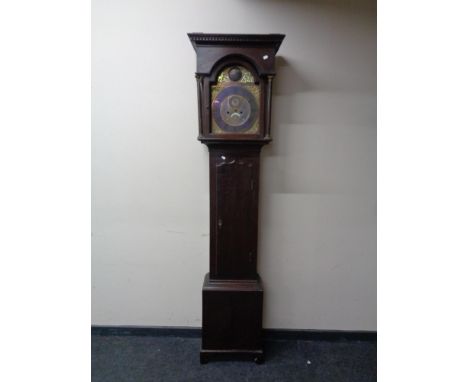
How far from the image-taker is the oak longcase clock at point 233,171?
1573 mm

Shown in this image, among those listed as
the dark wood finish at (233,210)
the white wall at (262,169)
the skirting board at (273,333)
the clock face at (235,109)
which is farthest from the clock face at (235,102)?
the skirting board at (273,333)

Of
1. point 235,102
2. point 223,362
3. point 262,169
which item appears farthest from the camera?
point 262,169

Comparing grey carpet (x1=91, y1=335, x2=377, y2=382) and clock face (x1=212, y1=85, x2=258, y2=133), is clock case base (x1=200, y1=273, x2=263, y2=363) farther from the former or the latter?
clock face (x1=212, y1=85, x2=258, y2=133)

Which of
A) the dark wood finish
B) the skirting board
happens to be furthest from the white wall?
the dark wood finish

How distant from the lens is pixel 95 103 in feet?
6.05

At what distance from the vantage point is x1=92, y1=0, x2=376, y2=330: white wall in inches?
70.5

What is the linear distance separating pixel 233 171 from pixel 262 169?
26 centimetres

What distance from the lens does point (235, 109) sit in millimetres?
1626

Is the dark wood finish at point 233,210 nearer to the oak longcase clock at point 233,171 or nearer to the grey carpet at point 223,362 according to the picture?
the oak longcase clock at point 233,171

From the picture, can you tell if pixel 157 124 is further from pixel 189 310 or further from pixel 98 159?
pixel 189 310

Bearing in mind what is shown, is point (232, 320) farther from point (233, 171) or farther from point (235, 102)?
point (235, 102)

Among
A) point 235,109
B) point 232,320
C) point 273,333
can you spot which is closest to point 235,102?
Answer: point 235,109

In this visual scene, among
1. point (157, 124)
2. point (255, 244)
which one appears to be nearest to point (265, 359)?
point (255, 244)

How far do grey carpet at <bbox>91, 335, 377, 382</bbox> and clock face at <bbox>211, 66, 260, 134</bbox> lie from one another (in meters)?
1.39
